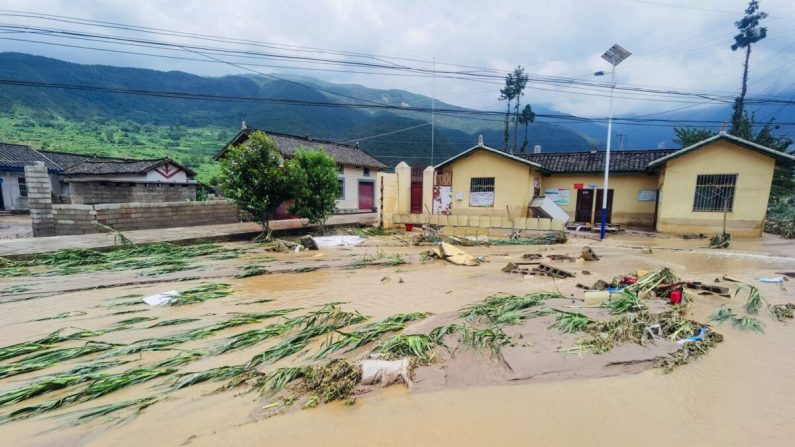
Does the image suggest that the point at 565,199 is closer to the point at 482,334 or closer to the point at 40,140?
the point at 482,334

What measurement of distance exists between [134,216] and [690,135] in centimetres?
3335

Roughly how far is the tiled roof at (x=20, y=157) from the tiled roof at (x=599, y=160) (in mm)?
33025

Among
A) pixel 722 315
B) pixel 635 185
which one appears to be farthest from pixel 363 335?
pixel 635 185

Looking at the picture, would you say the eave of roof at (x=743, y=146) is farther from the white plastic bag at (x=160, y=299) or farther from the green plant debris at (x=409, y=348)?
the white plastic bag at (x=160, y=299)

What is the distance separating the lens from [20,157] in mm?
23125

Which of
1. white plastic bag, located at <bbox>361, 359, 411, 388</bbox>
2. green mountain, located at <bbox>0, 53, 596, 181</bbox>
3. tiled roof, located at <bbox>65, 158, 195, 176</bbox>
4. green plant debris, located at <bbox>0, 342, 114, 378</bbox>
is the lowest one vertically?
green plant debris, located at <bbox>0, 342, 114, 378</bbox>

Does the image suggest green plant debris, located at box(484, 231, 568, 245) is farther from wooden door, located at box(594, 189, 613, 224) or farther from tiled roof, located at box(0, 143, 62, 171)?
tiled roof, located at box(0, 143, 62, 171)

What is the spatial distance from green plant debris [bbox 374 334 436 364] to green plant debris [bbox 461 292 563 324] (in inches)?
48.1

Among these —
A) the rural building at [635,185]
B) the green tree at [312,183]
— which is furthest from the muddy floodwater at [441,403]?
the rural building at [635,185]

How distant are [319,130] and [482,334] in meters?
77.2

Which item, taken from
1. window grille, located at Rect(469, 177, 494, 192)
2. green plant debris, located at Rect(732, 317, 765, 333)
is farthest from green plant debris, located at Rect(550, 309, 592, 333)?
window grille, located at Rect(469, 177, 494, 192)

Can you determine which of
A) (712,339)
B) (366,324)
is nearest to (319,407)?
(366,324)

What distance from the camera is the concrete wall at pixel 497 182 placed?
17.9m

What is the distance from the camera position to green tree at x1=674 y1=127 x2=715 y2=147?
23344 millimetres
